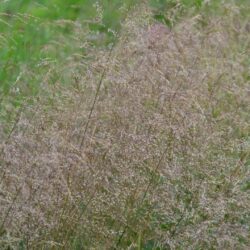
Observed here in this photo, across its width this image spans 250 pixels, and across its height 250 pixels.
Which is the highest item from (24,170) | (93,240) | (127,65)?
(127,65)

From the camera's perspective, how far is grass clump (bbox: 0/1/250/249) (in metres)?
2.77

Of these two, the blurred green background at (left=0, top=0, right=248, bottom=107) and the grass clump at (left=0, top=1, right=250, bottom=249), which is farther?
the blurred green background at (left=0, top=0, right=248, bottom=107)

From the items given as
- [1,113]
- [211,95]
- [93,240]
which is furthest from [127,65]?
[93,240]

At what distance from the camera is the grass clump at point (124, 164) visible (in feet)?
9.08

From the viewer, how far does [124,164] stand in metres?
2.90

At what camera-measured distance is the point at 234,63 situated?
4.07 m

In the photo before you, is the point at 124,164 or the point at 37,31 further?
the point at 37,31

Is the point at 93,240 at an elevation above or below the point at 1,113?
below

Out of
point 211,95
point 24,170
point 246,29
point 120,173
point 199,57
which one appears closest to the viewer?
point 24,170

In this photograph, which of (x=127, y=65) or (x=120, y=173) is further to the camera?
(x=127, y=65)

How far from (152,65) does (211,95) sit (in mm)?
290

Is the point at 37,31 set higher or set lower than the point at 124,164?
higher

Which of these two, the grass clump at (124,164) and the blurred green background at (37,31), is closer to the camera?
the grass clump at (124,164)

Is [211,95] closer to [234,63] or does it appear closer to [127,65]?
[127,65]
